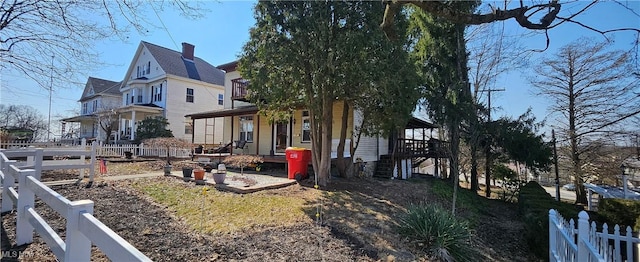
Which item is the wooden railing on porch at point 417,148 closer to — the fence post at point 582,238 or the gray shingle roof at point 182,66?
the fence post at point 582,238

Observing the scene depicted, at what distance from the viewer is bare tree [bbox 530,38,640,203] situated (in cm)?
1424

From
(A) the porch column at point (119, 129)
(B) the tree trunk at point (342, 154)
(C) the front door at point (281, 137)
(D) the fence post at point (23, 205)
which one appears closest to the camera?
(D) the fence post at point (23, 205)

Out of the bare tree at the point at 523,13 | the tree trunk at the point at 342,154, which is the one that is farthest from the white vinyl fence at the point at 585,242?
the tree trunk at the point at 342,154

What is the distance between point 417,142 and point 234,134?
1119 cm

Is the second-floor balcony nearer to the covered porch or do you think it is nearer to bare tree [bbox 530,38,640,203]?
the covered porch

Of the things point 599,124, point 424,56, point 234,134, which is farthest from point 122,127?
point 599,124

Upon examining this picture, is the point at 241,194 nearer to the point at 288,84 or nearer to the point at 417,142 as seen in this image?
the point at 288,84

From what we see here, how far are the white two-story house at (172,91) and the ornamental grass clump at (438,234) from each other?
Answer: 785 inches

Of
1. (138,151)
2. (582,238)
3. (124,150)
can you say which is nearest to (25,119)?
(124,150)

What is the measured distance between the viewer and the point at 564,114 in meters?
16.0

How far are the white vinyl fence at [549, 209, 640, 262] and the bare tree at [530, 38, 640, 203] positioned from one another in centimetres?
1287

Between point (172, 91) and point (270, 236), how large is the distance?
2332cm

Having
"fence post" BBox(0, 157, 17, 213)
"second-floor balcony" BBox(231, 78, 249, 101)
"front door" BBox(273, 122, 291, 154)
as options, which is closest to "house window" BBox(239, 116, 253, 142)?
"second-floor balcony" BBox(231, 78, 249, 101)

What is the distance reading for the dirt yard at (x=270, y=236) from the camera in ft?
13.6
